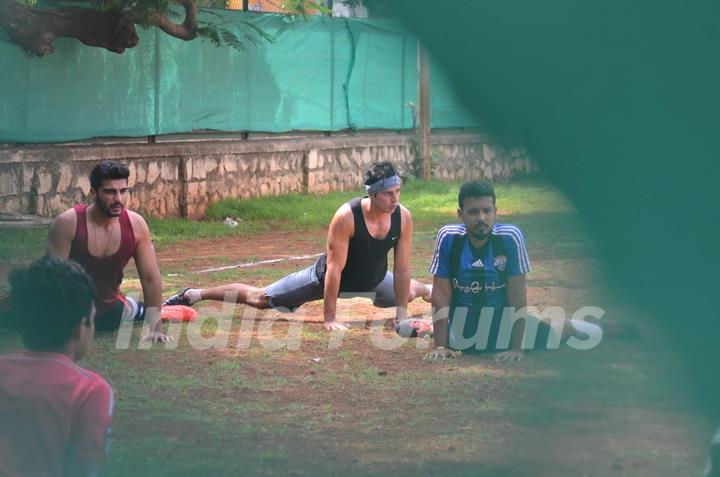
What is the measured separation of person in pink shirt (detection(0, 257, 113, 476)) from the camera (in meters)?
2.56

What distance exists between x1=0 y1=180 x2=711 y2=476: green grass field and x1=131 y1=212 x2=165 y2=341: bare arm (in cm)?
16

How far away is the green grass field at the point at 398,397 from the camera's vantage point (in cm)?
138

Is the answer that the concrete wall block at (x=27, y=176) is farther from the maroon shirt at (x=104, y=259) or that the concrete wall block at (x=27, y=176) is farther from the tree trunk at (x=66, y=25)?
the maroon shirt at (x=104, y=259)

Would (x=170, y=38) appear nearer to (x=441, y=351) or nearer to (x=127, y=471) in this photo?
(x=441, y=351)

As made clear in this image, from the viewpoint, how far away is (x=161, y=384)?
5.31m

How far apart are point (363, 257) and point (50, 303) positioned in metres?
4.32

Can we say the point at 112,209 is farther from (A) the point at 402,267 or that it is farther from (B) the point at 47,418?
(B) the point at 47,418

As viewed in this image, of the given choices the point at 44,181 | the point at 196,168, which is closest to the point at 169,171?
the point at 196,168

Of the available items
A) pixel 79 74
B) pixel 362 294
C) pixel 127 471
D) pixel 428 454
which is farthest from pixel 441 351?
pixel 79 74

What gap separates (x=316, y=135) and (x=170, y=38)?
8.50 feet

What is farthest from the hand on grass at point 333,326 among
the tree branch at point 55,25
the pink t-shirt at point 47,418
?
the pink t-shirt at point 47,418

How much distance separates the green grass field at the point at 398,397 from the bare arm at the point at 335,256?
7.0 inches

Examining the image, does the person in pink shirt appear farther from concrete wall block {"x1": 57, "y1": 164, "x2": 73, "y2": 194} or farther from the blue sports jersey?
concrete wall block {"x1": 57, "y1": 164, "x2": 73, "y2": 194}

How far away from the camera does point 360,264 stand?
702 cm
